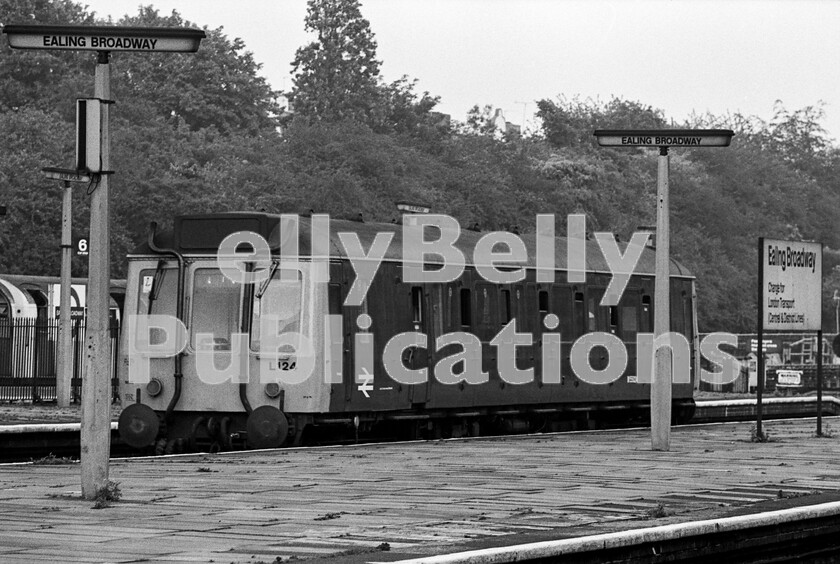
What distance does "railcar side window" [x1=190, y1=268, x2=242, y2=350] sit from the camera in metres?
19.7

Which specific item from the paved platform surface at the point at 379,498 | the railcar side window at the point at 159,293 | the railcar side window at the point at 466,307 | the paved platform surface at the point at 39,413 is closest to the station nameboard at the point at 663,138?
the paved platform surface at the point at 379,498

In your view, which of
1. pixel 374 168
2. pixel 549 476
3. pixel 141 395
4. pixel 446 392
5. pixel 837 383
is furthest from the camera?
pixel 374 168

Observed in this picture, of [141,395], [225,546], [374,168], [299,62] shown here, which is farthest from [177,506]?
[299,62]

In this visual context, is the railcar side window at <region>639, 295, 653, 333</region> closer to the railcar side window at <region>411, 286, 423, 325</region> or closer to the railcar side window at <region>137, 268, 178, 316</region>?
the railcar side window at <region>411, 286, 423, 325</region>

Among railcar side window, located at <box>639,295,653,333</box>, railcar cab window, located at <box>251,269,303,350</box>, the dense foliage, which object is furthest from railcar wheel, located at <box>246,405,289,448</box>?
the dense foliage

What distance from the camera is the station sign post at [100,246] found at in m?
12.2

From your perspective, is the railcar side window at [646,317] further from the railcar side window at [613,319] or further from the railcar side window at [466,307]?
the railcar side window at [466,307]

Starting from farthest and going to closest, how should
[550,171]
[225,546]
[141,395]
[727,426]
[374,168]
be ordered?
1. [550,171]
2. [374,168]
3. [727,426]
4. [141,395]
5. [225,546]

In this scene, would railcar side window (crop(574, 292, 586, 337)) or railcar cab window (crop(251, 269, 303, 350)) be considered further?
railcar side window (crop(574, 292, 586, 337))

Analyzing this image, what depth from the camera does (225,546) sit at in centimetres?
936

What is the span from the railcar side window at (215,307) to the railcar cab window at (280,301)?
0.89 feet

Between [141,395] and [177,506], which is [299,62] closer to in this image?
[141,395]

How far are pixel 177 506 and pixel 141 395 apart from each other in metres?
8.72

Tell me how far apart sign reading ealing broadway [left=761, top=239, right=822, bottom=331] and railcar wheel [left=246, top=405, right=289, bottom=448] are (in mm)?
7031
